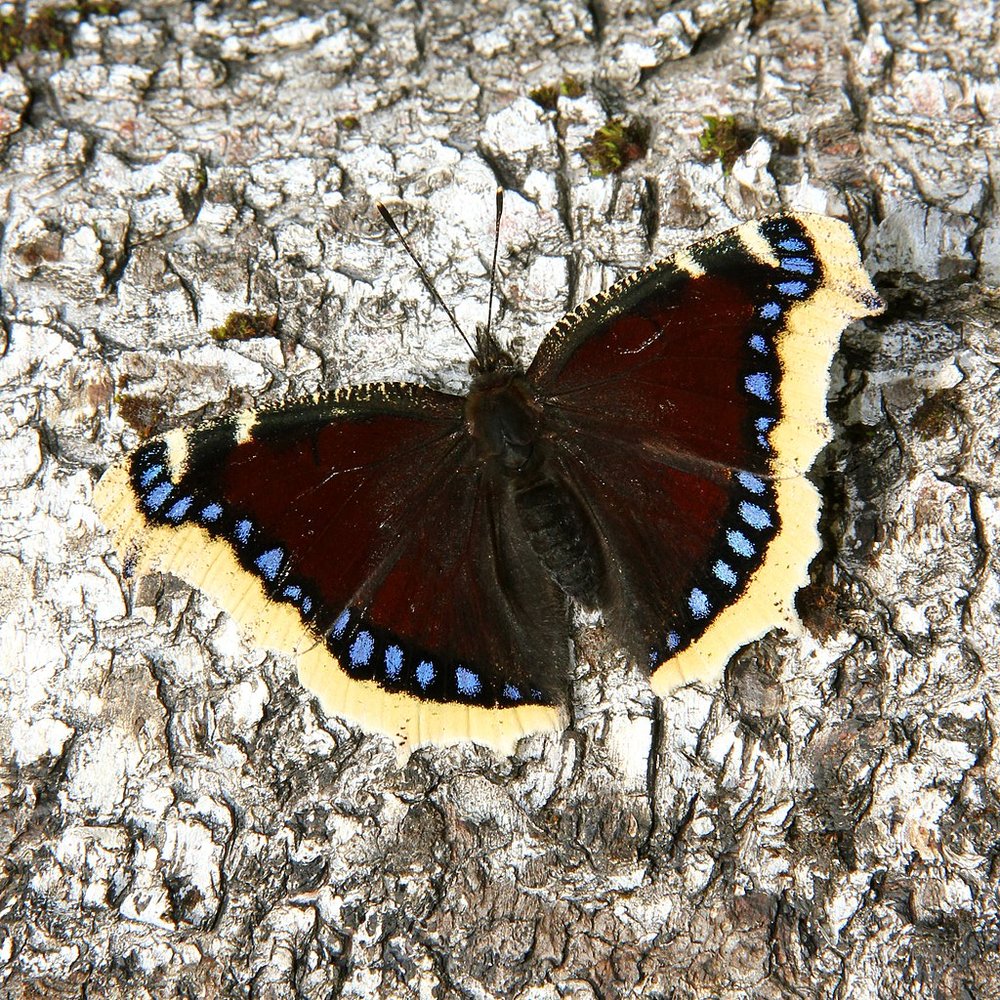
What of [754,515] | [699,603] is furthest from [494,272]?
[699,603]

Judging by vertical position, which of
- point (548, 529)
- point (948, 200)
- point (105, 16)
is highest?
point (105, 16)

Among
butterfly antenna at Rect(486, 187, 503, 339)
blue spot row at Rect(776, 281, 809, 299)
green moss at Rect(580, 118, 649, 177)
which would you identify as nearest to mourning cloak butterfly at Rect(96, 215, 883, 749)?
blue spot row at Rect(776, 281, 809, 299)

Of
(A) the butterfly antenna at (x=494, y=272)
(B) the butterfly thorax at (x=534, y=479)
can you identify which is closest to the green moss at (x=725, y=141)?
(A) the butterfly antenna at (x=494, y=272)

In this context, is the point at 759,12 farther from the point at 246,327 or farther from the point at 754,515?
the point at 246,327

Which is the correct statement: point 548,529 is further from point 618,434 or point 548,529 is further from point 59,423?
point 59,423

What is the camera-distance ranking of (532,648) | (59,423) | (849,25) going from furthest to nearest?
(849,25)
(59,423)
(532,648)

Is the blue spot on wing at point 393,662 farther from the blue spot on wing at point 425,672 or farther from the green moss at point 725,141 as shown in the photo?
the green moss at point 725,141

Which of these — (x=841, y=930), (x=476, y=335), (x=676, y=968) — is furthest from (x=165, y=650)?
(x=841, y=930)
